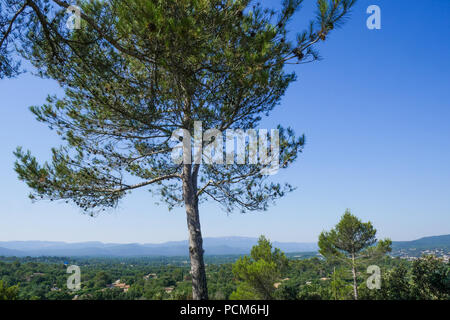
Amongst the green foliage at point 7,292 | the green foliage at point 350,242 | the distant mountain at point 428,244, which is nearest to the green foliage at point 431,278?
the green foliage at point 350,242

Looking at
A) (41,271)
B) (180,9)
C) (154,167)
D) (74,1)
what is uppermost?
(74,1)

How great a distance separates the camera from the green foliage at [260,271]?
10.3 metres

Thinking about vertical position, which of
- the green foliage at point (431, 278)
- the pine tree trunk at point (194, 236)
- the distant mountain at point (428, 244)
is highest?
the pine tree trunk at point (194, 236)

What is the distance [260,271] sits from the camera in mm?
10281

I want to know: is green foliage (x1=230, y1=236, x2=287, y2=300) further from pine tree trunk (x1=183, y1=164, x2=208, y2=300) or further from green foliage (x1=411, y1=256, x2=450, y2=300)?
green foliage (x1=411, y1=256, x2=450, y2=300)

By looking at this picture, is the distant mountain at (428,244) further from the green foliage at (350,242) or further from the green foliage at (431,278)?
the green foliage at (350,242)

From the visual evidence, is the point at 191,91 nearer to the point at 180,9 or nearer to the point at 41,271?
the point at 180,9

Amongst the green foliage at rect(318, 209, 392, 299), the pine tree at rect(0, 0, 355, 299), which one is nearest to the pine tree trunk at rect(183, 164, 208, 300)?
the pine tree at rect(0, 0, 355, 299)

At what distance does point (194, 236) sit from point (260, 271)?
7.10 m

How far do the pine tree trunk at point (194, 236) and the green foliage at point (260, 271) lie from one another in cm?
690

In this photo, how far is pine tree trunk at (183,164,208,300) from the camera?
4.08 metres

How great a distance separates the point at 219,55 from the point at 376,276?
1515cm

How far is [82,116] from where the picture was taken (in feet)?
15.2

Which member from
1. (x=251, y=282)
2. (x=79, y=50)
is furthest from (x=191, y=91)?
(x=251, y=282)
